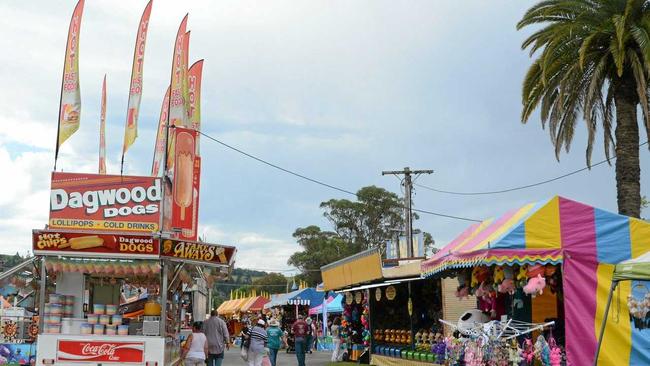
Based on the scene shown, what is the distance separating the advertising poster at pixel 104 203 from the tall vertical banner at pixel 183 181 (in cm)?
100

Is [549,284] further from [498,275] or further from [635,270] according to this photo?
[635,270]

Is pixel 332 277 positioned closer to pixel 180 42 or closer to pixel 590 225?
pixel 180 42

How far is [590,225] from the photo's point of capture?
40.1ft

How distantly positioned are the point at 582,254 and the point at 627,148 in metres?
8.05

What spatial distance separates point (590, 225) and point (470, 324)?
9.26 ft

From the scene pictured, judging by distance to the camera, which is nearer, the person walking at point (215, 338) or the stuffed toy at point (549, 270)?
the stuffed toy at point (549, 270)

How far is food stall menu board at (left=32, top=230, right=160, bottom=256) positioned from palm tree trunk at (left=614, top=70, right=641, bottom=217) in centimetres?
1215

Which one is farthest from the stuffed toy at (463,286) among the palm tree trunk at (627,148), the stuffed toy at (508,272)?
the palm tree trunk at (627,148)

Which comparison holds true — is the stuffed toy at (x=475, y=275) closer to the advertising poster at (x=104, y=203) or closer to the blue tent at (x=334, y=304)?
the advertising poster at (x=104, y=203)

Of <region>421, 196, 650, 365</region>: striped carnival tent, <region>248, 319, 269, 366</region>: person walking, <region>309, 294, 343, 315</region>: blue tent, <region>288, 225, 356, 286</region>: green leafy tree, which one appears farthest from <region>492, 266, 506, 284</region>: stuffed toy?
<region>288, 225, 356, 286</region>: green leafy tree

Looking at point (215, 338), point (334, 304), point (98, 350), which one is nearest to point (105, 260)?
point (98, 350)

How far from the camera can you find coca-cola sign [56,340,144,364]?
42.5 ft

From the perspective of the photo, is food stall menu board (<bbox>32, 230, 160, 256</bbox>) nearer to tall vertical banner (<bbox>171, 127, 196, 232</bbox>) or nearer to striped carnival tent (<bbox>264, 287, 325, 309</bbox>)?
tall vertical banner (<bbox>171, 127, 196, 232</bbox>)

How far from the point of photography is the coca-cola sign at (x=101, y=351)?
1295 centimetres
